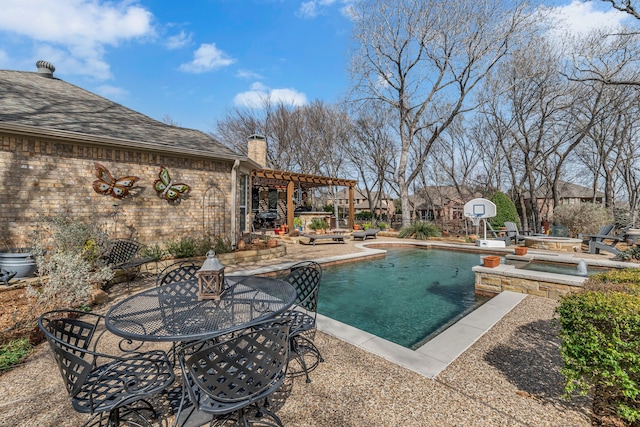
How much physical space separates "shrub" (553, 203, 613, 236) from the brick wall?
52.0ft

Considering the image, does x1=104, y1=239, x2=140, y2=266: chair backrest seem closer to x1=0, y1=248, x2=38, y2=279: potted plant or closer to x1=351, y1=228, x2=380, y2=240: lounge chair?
x1=0, y1=248, x2=38, y2=279: potted plant

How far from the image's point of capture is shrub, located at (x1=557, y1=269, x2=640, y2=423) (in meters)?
1.84

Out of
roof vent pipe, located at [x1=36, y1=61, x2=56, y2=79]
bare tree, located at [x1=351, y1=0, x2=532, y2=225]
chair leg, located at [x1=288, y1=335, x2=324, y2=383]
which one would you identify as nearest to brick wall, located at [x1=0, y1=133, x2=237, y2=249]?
roof vent pipe, located at [x1=36, y1=61, x2=56, y2=79]

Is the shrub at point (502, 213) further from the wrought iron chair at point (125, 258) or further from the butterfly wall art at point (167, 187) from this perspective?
the wrought iron chair at point (125, 258)

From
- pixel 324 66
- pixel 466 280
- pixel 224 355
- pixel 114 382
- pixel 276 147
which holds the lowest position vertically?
pixel 466 280

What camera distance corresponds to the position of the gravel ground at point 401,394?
6.79 feet

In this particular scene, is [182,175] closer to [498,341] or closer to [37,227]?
[37,227]

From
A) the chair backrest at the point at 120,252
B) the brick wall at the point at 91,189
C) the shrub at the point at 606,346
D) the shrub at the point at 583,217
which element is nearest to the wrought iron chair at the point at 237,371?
the shrub at the point at 606,346

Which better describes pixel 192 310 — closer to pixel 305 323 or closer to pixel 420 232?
pixel 305 323

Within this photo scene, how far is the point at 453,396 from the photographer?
231 centimetres

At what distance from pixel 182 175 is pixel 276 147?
51.1ft

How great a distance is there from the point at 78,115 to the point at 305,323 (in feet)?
28.6

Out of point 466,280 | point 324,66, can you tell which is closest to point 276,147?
point 324,66

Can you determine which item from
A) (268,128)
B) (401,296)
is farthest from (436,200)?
(401,296)
